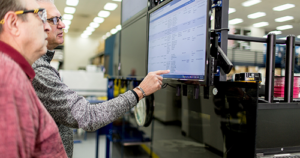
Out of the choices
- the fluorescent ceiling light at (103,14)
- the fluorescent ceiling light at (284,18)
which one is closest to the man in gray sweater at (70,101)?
the fluorescent ceiling light at (103,14)

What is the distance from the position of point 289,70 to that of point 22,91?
53.0 inches

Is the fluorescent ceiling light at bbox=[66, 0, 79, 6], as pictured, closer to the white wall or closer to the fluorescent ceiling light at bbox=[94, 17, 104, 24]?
the fluorescent ceiling light at bbox=[94, 17, 104, 24]

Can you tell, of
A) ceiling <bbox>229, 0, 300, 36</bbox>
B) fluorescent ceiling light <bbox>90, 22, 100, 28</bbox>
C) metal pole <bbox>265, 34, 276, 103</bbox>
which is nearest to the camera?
metal pole <bbox>265, 34, 276, 103</bbox>

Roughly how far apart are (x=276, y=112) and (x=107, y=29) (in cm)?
Answer: 1074

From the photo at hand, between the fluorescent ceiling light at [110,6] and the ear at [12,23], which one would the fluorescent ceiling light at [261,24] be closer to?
the fluorescent ceiling light at [110,6]

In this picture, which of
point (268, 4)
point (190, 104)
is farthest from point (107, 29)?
point (190, 104)

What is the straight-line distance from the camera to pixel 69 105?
1.08 metres

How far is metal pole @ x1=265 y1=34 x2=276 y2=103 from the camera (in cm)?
125

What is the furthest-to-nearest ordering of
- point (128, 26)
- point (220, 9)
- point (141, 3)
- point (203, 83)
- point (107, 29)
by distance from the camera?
point (107, 29), point (128, 26), point (141, 3), point (220, 9), point (203, 83)

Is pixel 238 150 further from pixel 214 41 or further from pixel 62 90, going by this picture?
pixel 62 90

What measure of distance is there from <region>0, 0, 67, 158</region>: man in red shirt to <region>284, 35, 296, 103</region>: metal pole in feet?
3.94

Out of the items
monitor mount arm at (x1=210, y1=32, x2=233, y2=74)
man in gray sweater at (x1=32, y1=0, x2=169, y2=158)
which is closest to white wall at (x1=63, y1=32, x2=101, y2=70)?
man in gray sweater at (x1=32, y1=0, x2=169, y2=158)

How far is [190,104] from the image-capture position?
1754 millimetres

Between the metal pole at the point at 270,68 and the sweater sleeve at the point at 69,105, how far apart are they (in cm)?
74
